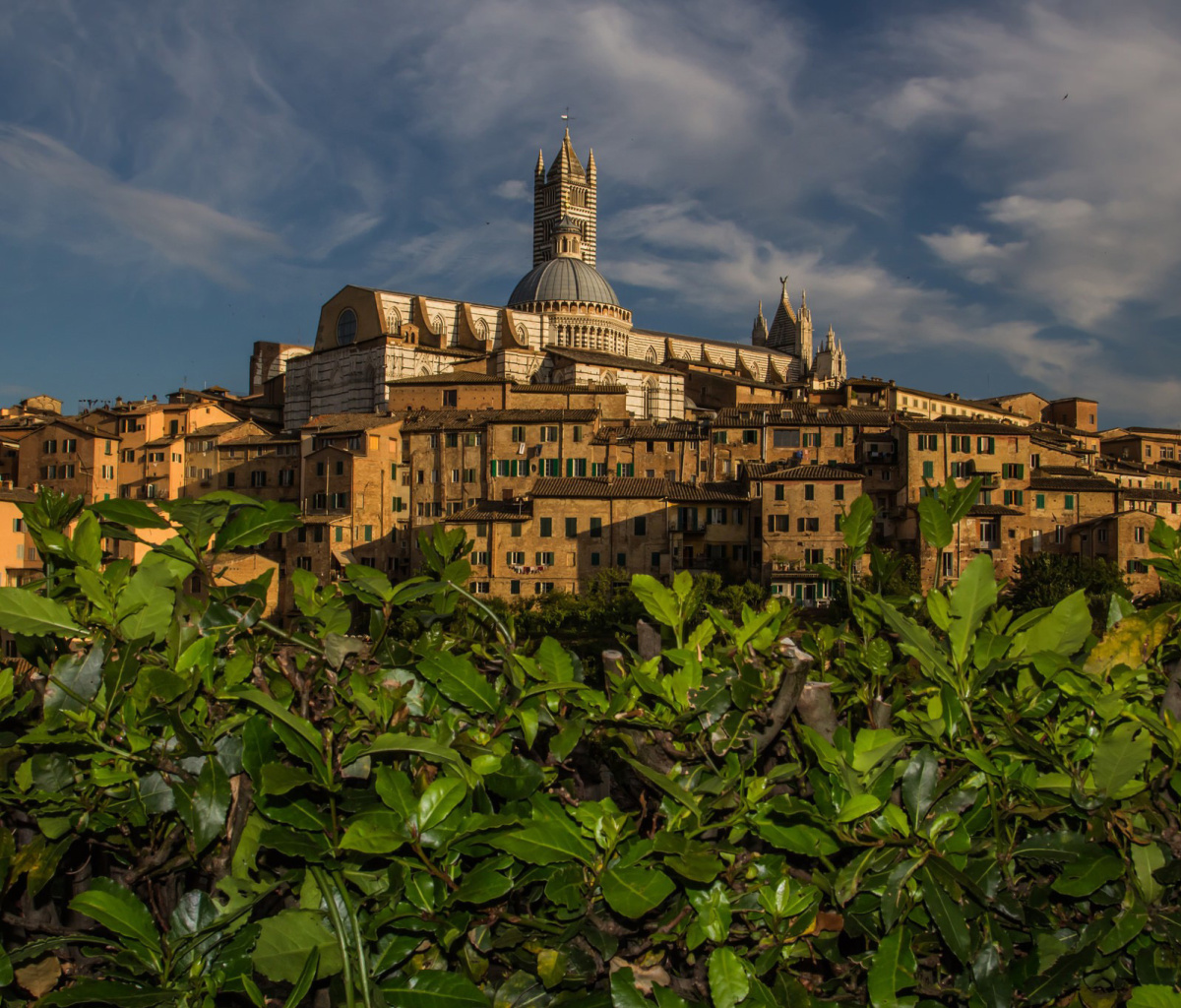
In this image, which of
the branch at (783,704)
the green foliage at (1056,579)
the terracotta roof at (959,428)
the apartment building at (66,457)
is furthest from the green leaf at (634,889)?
the apartment building at (66,457)

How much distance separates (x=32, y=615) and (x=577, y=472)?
45934mm

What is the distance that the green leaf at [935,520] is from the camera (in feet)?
9.42

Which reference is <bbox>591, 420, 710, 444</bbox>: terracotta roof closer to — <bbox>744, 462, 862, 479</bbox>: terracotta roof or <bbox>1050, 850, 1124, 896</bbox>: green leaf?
<bbox>744, 462, 862, 479</bbox>: terracotta roof

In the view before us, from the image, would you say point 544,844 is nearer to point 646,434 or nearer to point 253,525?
point 253,525

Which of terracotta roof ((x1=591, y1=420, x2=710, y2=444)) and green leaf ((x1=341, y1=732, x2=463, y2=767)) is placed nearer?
green leaf ((x1=341, y1=732, x2=463, y2=767))

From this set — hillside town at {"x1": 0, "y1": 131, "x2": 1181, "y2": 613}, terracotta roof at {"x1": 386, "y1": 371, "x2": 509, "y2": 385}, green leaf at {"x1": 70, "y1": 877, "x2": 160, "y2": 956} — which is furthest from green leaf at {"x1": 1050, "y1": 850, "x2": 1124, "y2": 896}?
terracotta roof at {"x1": 386, "y1": 371, "x2": 509, "y2": 385}

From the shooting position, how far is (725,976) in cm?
227

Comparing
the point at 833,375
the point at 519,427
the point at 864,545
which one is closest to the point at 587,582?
the point at 519,427

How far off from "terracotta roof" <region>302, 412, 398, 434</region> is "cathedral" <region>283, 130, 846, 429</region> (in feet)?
17.7

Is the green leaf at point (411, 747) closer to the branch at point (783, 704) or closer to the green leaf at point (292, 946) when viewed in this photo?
the green leaf at point (292, 946)

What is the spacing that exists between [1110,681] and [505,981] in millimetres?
1892

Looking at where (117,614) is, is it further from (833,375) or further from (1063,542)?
(833,375)

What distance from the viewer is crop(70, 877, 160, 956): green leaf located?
2.08 m

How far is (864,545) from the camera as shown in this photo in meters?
2.94
